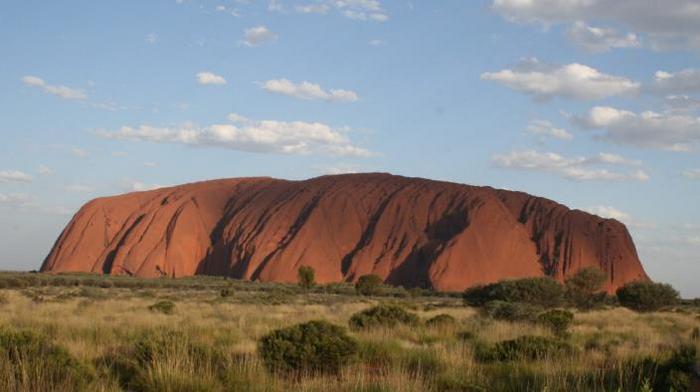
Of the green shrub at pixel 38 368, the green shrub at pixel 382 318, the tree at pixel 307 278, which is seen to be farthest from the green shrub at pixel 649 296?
the green shrub at pixel 38 368

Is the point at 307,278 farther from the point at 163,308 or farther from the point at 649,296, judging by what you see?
the point at 163,308

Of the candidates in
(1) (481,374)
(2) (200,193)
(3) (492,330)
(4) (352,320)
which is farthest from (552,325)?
(2) (200,193)

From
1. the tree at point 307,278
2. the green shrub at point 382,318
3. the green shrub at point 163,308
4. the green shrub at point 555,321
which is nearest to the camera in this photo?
the green shrub at point 382,318

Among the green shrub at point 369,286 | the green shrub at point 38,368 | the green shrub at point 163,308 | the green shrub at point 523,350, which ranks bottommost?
the green shrub at point 369,286

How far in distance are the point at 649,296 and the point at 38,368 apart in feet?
119

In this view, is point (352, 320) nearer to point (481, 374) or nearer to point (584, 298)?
point (481, 374)

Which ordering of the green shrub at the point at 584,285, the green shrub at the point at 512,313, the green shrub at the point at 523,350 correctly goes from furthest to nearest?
the green shrub at the point at 584,285
the green shrub at the point at 512,313
the green shrub at the point at 523,350

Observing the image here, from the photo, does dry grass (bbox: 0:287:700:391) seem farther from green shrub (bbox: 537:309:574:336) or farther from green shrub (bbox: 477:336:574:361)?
green shrub (bbox: 537:309:574:336)

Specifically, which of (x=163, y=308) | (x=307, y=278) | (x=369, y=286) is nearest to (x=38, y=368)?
(x=163, y=308)

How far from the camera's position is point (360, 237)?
77.9 meters

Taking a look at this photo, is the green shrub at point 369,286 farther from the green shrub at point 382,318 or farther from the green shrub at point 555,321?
the green shrub at point 382,318

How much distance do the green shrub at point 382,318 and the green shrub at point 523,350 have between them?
16.7ft

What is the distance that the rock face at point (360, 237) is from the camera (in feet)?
236

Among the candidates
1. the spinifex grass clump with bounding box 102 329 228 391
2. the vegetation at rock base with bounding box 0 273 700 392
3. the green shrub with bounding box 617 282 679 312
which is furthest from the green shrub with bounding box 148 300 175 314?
the green shrub with bounding box 617 282 679 312
